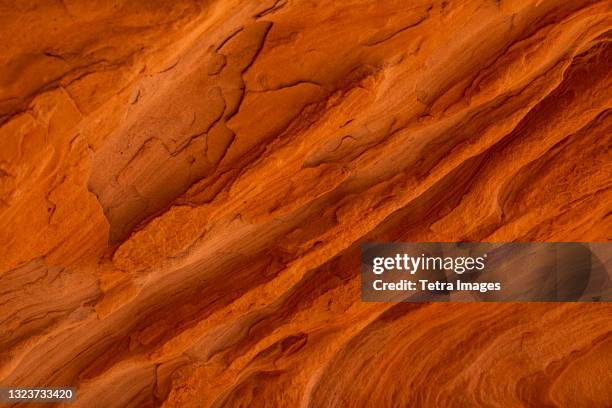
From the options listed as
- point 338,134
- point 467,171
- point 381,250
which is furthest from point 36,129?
point 467,171

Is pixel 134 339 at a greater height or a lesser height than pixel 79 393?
greater

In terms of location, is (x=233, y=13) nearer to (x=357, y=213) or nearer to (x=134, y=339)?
(x=357, y=213)

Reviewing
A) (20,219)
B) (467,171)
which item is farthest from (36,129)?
(467,171)

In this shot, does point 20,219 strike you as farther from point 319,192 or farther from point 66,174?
point 319,192

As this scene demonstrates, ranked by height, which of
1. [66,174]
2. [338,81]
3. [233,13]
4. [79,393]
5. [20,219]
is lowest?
[79,393]

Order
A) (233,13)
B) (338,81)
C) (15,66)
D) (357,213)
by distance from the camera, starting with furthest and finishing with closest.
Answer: (357,213) < (338,81) < (233,13) < (15,66)

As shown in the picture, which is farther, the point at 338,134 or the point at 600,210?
the point at 600,210

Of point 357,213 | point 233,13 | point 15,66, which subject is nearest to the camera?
point 15,66
